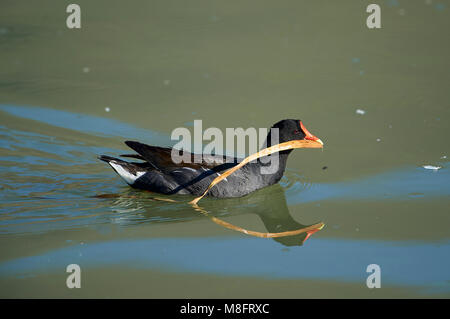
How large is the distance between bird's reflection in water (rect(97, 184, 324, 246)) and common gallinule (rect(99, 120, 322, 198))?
0.31ft

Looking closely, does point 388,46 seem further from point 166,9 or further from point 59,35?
point 59,35

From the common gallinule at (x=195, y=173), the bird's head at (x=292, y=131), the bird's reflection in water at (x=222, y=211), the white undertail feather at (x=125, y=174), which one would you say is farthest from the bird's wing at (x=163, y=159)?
the bird's head at (x=292, y=131)

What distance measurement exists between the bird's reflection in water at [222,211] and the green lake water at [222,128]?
3cm

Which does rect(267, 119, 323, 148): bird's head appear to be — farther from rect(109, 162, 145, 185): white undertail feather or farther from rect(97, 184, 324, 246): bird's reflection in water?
rect(109, 162, 145, 185): white undertail feather

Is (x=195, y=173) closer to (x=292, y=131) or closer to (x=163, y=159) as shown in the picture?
(x=163, y=159)

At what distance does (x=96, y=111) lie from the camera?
26.4 feet

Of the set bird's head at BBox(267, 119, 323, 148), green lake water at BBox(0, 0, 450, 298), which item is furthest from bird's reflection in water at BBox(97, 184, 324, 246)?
bird's head at BBox(267, 119, 323, 148)

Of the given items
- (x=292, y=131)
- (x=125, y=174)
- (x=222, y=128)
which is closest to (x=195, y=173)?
(x=125, y=174)

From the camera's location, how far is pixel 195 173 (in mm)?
6160

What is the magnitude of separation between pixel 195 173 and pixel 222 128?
1.59 m

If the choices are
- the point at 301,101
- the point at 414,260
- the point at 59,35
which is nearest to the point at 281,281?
the point at 414,260

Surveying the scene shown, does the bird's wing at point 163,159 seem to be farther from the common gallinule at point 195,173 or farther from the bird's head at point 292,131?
the bird's head at point 292,131

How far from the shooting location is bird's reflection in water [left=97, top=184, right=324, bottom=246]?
536 centimetres

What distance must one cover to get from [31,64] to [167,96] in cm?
240
